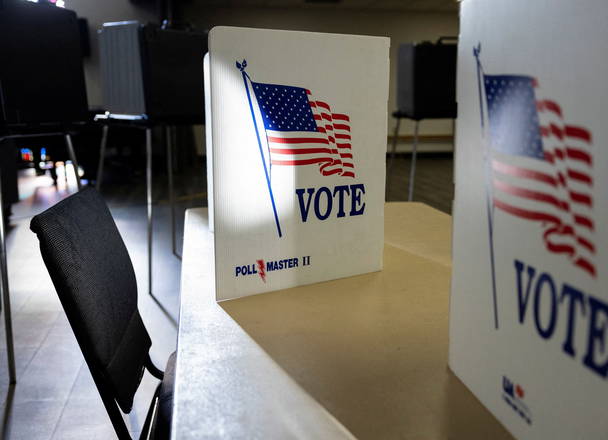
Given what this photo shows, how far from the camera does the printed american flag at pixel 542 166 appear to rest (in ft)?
1.09

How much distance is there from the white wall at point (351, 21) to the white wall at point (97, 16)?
809mm

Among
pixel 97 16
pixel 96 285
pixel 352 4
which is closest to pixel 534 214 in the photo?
pixel 96 285

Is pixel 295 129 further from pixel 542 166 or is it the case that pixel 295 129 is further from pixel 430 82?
pixel 430 82

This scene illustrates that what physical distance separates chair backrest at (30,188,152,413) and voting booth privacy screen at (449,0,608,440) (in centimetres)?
49

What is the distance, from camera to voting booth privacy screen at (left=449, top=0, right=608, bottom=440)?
325 millimetres

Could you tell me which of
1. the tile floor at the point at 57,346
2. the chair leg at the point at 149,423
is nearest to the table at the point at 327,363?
the chair leg at the point at 149,423

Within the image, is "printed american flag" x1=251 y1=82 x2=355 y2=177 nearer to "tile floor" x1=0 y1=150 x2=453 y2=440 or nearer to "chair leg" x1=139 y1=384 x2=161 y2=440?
"chair leg" x1=139 y1=384 x2=161 y2=440

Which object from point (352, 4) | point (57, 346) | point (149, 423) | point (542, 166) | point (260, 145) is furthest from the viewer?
point (352, 4)

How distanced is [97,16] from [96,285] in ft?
25.6

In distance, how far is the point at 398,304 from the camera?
0.75 meters

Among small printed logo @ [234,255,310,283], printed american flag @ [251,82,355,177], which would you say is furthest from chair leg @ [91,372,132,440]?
printed american flag @ [251,82,355,177]

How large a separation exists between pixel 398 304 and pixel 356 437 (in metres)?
0.31

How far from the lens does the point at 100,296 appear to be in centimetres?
80

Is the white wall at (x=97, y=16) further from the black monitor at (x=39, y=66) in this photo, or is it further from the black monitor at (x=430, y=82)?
the black monitor at (x=39, y=66)
